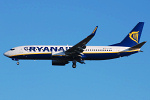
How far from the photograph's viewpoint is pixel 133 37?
285 feet

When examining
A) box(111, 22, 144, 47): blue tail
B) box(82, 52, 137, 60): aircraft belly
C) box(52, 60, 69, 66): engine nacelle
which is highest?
box(111, 22, 144, 47): blue tail

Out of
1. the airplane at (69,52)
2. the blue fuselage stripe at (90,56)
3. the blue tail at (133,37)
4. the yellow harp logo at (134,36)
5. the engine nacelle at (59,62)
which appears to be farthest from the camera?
the yellow harp logo at (134,36)

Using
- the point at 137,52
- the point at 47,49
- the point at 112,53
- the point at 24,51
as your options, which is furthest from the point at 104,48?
the point at 24,51

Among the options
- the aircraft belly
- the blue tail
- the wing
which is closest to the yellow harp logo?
the blue tail

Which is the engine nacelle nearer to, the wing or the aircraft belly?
the wing

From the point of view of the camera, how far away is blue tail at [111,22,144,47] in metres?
85.7

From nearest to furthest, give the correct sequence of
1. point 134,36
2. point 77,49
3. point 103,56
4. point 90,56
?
point 77,49, point 90,56, point 103,56, point 134,36

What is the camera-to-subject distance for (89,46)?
82.9m

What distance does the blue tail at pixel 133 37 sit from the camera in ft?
281

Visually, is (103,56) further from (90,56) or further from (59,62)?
(59,62)

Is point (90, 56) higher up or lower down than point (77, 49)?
lower down

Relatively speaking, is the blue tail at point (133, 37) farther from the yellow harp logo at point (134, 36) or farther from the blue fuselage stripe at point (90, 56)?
the blue fuselage stripe at point (90, 56)

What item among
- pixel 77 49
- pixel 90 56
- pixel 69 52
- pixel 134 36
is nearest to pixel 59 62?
pixel 69 52

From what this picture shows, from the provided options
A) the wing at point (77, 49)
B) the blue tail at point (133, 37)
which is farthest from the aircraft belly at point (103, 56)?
the blue tail at point (133, 37)
